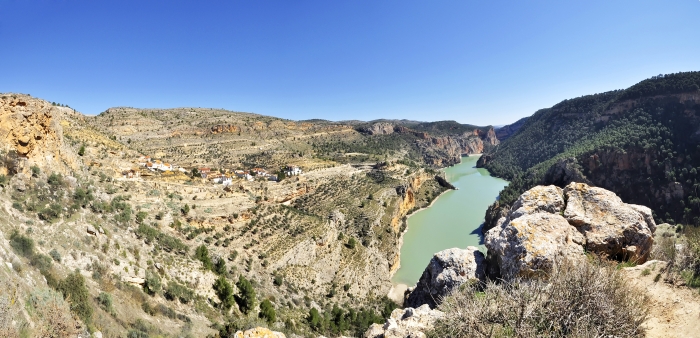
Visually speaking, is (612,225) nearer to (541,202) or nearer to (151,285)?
(541,202)

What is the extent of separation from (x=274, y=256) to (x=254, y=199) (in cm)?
573

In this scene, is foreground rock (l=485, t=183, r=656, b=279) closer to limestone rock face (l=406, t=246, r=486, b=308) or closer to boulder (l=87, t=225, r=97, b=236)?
limestone rock face (l=406, t=246, r=486, b=308)

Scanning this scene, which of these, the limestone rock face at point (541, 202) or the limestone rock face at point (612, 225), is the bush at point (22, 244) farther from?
the limestone rock face at point (612, 225)

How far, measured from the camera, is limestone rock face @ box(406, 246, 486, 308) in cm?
728

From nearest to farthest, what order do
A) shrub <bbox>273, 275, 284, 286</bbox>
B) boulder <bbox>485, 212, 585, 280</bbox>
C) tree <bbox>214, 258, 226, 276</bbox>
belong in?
1. boulder <bbox>485, 212, 585, 280</bbox>
2. tree <bbox>214, 258, 226, 276</bbox>
3. shrub <bbox>273, 275, 284, 286</bbox>

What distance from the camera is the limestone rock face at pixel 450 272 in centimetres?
728

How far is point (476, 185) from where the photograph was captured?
6919 cm

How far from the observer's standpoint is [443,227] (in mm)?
39500

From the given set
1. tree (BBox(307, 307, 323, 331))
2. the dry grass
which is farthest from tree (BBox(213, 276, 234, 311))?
the dry grass

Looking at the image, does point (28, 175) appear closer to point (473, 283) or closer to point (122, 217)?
point (122, 217)

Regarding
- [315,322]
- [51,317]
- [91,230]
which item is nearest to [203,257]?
[91,230]

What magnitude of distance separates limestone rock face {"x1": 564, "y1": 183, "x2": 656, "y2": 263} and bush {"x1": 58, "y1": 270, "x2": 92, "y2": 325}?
397 inches

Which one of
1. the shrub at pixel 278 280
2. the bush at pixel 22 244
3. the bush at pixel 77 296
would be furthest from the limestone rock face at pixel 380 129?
the bush at pixel 77 296

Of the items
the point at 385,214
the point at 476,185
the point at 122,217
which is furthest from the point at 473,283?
the point at 476,185
